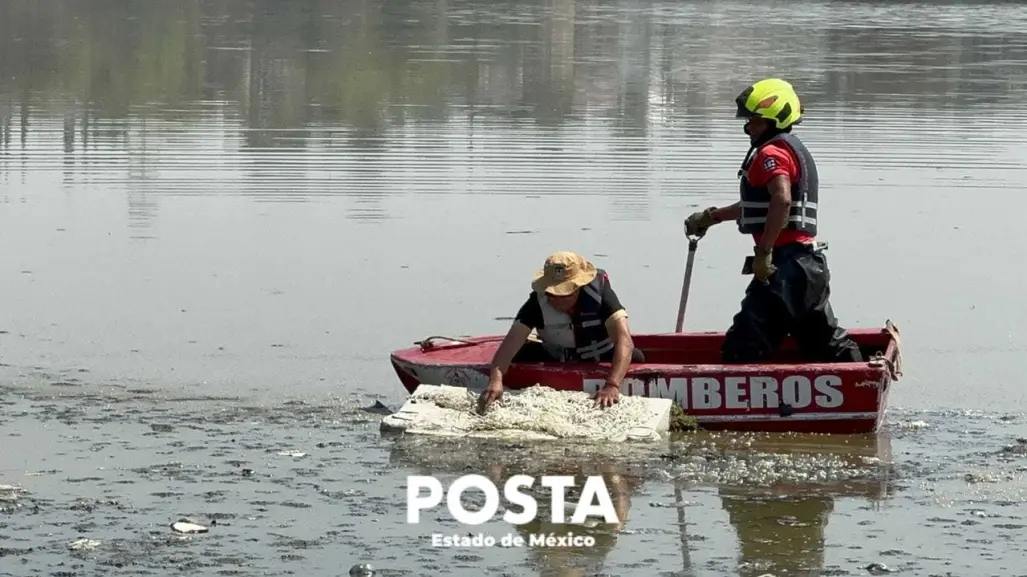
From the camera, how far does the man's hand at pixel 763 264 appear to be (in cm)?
998

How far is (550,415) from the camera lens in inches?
383

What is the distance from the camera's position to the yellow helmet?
33.2 ft

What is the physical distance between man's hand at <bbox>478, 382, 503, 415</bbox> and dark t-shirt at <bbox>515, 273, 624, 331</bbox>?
359mm

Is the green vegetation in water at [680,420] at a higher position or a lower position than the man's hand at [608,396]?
lower

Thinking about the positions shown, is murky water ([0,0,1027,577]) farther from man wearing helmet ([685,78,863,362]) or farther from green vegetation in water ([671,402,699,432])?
man wearing helmet ([685,78,863,362])

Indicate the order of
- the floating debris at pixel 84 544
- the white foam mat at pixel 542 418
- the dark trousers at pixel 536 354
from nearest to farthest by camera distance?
the floating debris at pixel 84 544 < the white foam mat at pixel 542 418 < the dark trousers at pixel 536 354

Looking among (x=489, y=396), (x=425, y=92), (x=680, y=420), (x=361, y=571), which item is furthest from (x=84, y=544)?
(x=425, y=92)

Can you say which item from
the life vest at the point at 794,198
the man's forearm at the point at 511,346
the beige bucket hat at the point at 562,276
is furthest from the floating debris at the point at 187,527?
the life vest at the point at 794,198

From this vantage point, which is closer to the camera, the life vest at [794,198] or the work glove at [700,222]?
the life vest at [794,198]

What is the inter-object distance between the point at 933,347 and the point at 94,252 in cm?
652

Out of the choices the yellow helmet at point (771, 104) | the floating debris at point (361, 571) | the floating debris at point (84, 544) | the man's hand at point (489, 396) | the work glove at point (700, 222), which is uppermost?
the yellow helmet at point (771, 104)

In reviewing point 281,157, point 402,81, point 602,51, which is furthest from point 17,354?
point 602,51

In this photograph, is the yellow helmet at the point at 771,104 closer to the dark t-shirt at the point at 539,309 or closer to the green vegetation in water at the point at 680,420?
the dark t-shirt at the point at 539,309

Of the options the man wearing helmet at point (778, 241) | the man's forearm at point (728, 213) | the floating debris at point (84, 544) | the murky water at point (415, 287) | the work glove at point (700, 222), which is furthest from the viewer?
the work glove at point (700, 222)
